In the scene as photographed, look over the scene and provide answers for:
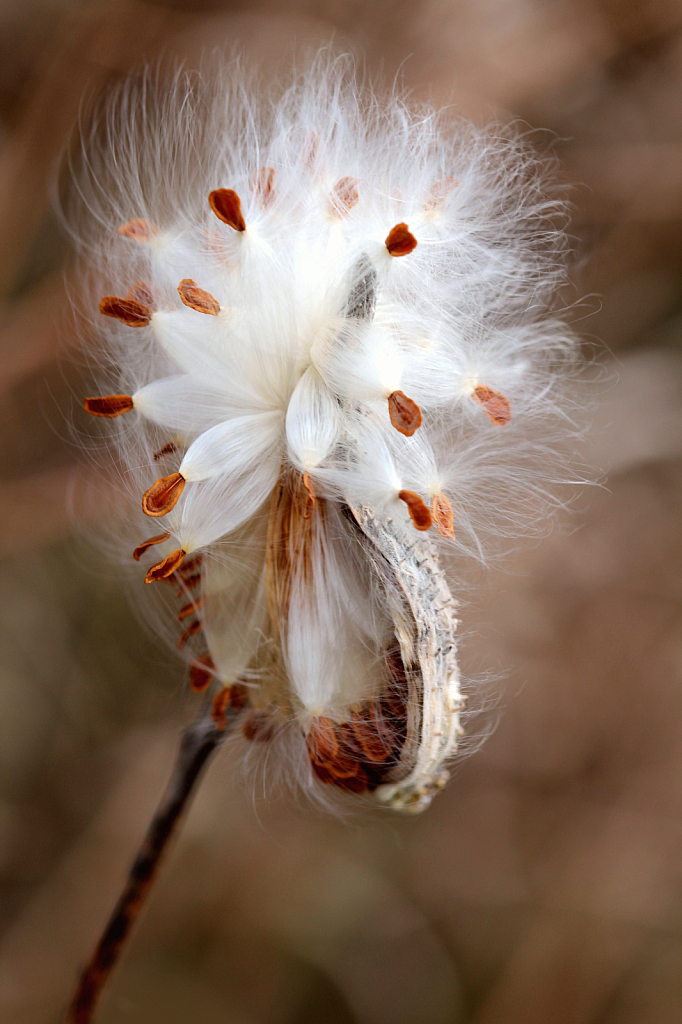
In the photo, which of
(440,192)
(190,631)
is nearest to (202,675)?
(190,631)

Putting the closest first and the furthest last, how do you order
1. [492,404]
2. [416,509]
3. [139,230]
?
[416,509], [492,404], [139,230]

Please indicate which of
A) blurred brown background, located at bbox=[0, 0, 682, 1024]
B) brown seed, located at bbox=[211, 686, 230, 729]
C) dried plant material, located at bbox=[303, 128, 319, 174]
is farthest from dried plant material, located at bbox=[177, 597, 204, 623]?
blurred brown background, located at bbox=[0, 0, 682, 1024]

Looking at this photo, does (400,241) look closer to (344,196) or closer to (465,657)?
(344,196)

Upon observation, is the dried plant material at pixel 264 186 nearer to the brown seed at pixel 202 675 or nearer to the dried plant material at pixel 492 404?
the dried plant material at pixel 492 404

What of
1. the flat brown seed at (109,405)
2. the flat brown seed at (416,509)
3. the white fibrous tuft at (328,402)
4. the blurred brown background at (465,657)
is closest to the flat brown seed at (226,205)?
the white fibrous tuft at (328,402)

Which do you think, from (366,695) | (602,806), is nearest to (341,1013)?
(602,806)

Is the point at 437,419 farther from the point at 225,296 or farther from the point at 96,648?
the point at 96,648
